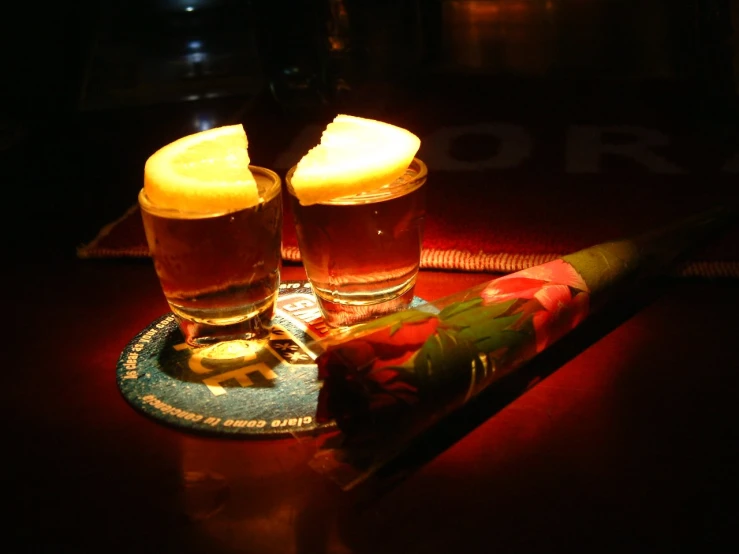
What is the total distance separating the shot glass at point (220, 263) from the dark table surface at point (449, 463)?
0.08m

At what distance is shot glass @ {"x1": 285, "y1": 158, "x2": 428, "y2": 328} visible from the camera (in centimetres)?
53

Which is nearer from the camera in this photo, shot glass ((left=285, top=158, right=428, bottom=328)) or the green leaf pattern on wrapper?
the green leaf pattern on wrapper

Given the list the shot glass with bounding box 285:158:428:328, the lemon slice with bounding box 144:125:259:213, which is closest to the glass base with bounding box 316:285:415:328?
the shot glass with bounding box 285:158:428:328

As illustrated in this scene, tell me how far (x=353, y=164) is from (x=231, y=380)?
0.16 m

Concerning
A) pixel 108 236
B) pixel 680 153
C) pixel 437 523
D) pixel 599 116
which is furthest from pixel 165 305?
pixel 599 116

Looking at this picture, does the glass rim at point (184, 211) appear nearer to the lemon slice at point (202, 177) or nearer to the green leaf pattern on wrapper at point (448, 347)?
the lemon slice at point (202, 177)

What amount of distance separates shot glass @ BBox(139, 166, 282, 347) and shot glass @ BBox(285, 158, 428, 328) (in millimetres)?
Result: 28

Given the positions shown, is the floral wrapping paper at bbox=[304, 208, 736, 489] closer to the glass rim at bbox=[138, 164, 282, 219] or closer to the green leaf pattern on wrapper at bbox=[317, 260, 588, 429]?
the green leaf pattern on wrapper at bbox=[317, 260, 588, 429]

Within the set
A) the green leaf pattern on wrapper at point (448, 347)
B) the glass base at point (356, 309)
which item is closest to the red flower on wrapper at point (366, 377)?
the green leaf pattern on wrapper at point (448, 347)

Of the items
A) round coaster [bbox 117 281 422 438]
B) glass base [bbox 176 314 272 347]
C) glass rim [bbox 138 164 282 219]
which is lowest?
round coaster [bbox 117 281 422 438]

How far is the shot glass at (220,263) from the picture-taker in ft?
1.67

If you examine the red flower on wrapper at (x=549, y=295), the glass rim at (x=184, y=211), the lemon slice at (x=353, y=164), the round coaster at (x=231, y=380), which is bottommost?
the round coaster at (x=231, y=380)

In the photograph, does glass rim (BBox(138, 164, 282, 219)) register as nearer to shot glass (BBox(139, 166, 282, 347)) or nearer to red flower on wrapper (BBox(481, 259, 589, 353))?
shot glass (BBox(139, 166, 282, 347))

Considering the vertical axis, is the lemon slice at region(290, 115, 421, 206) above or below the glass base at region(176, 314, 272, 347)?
above
